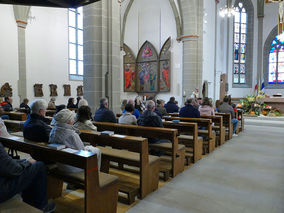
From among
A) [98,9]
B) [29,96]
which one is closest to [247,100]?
[98,9]

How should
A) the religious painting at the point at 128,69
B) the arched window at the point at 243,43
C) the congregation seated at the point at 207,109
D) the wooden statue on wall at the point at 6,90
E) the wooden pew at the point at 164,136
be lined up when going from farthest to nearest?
1. the arched window at the point at 243,43
2. the religious painting at the point at 128,69
3. the wooden statue on wall at the point at 6,90
4. the congregation seated at the point at 207,109
5. the wooden pew at the point at 164,136

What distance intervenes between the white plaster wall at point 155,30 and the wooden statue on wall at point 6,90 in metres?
7.95

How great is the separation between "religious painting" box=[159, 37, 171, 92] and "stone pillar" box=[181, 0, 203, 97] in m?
1.89

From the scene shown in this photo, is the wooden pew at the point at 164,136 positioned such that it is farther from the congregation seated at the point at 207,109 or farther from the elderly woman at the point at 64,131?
the congregation seated at the point at 207,109

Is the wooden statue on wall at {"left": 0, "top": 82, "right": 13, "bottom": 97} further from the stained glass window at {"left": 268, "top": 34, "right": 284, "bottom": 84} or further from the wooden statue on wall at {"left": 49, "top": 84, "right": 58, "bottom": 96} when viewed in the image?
the stained glass window at {"left": 268, "top": 34, "right": 284, "bottom": 84}

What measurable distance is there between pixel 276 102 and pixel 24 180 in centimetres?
1439

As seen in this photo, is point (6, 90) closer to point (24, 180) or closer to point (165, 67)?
point (165, 67)

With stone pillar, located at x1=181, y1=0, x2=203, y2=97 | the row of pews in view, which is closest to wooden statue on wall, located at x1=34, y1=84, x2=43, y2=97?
the row of pews

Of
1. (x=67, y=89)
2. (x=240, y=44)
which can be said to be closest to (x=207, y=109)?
(x=67, y=89)

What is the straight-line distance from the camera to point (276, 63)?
1962 centimetres

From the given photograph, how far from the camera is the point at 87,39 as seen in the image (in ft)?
25.7

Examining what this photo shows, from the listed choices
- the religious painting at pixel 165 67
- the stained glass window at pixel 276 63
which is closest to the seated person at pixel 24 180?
the religious painting at pixel 165 67

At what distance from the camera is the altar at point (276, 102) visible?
43.1ft

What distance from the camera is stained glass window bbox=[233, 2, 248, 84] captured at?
1950cm
